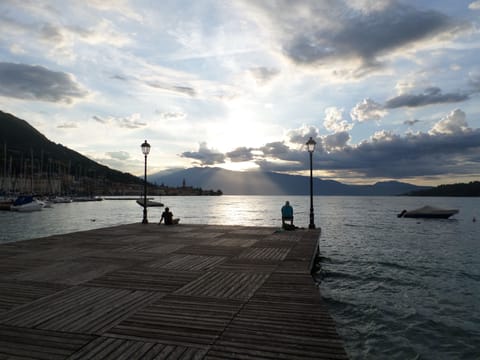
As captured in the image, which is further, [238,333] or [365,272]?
[365,272]

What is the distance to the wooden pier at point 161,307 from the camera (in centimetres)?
476

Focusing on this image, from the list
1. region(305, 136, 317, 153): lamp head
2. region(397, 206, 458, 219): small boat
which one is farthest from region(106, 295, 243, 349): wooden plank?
region(397, 206, 458, 219): small boat

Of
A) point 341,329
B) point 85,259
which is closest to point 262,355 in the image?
point 341,329

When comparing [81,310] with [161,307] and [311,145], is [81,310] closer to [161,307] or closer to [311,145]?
[161,307]

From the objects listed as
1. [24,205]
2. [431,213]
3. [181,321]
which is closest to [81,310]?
[181,321]

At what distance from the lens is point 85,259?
449 inches

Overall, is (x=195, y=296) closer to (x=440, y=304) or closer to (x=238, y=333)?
(x=238, y=333)

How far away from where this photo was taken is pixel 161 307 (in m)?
6.50

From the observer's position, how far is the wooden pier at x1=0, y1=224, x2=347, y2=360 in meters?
4.76

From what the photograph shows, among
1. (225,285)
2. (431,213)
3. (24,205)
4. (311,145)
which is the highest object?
(311,145)

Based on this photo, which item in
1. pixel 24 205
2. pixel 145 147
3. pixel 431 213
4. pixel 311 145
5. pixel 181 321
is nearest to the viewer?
pixel 181 321

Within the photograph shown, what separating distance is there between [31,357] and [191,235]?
14133 millimetres

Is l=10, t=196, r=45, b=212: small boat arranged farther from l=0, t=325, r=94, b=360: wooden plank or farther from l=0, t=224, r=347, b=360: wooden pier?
l=0, t=325, r=94, b=360: wooden plank

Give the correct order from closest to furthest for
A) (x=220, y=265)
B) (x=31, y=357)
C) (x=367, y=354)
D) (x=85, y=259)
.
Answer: (x=31, y=357) < (x=367, y=354) < (x=220, y=265) < (x=85, y=259)
